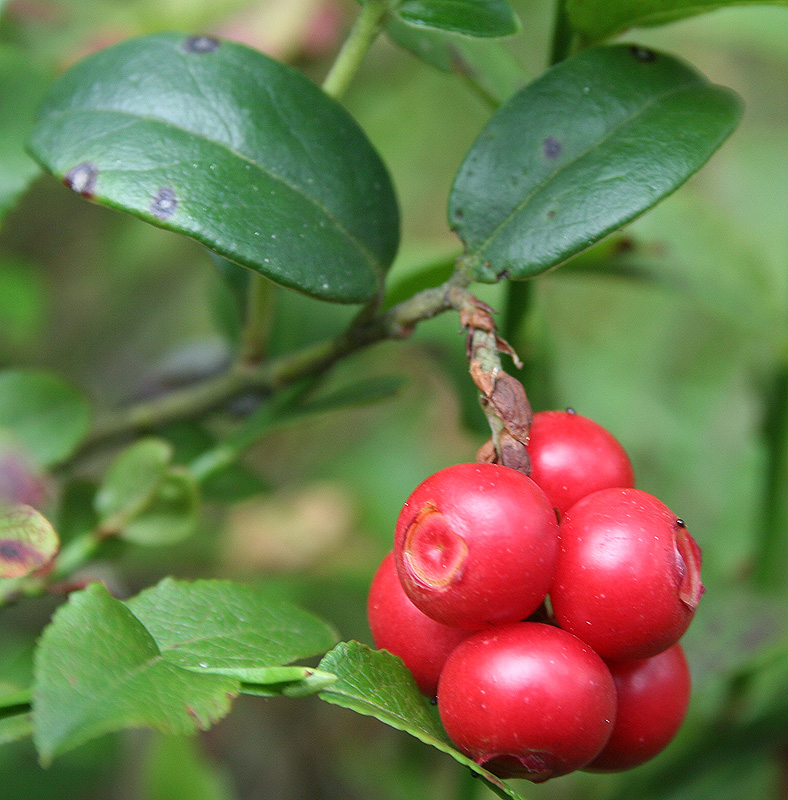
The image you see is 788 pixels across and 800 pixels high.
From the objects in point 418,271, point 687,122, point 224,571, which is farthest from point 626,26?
point 224,571

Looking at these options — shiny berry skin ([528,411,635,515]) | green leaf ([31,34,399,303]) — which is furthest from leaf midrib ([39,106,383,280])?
shiny berry skin ([528,411,635,515])

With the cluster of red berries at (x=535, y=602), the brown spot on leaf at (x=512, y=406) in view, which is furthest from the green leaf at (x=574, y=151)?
the cluster of red berries at (x=535, y=602)

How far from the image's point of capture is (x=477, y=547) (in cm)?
52

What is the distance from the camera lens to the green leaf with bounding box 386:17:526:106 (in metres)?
0.86

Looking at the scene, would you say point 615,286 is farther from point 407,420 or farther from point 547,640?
point 547,640

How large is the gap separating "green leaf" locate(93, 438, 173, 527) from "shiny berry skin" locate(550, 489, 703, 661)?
467 millimetres

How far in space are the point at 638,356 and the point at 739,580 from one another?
91 centimetres

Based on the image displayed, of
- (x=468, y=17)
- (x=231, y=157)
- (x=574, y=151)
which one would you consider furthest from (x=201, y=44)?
(x=574, y=151)

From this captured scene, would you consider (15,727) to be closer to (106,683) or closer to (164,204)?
(106,683)

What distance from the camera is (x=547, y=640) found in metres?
0.53

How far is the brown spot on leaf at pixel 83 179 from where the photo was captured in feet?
2.16

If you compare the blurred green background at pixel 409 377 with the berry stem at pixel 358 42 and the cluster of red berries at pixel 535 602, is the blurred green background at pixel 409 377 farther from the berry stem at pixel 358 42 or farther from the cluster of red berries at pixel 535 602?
the cluster of red berries at pixel 535 602

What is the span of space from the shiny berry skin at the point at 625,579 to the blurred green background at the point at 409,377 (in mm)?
415

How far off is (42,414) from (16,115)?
1.04 feet
